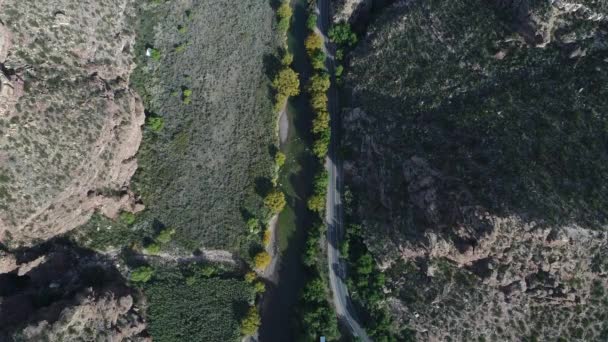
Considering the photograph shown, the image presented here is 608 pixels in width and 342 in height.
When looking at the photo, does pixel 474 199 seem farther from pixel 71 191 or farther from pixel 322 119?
pixel 71 191

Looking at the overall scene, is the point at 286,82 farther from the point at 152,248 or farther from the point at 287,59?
the point at 152,248

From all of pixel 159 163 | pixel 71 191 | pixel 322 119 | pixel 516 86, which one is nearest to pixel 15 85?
pixel 71 191

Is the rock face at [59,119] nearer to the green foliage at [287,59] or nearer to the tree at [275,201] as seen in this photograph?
the tree at [275,201]

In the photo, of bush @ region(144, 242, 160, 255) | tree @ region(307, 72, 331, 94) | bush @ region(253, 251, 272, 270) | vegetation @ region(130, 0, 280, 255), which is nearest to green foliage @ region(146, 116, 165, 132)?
vegetation @ region(130, 0, 280, 255)

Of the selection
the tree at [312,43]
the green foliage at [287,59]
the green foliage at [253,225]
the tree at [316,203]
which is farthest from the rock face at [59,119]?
the tree at [312,43]

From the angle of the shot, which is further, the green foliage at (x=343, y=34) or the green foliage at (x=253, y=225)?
the green foliage at (x=343, y=34)

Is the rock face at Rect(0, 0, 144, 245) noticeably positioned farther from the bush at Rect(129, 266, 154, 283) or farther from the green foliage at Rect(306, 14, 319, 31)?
the green foliage at Rect(306, 14, 319, 31)

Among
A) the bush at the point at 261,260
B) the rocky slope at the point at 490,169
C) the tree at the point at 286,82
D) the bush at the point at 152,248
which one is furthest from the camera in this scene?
the tree at the point at 286,82
